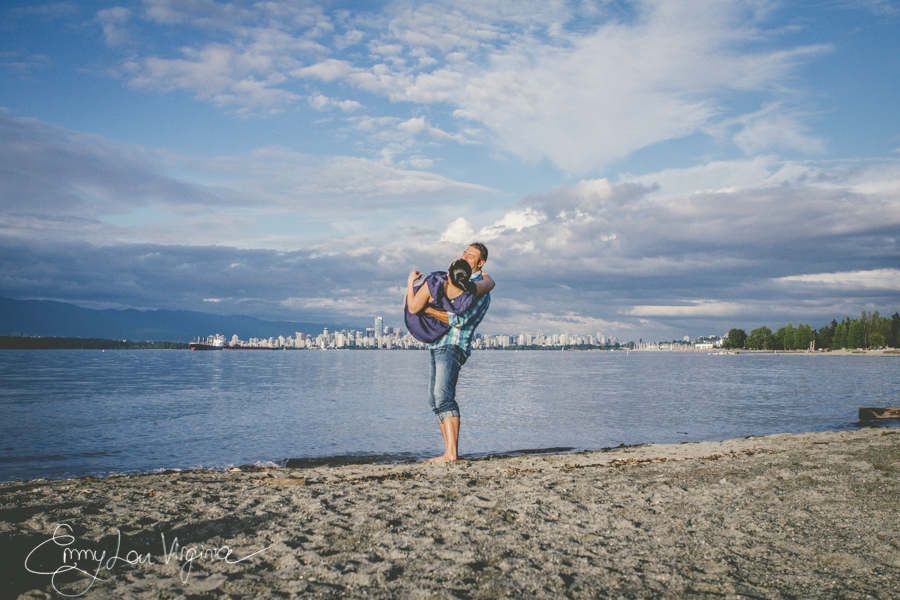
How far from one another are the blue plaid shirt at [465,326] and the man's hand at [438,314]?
0.19 ft

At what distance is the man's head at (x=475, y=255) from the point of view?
22.7 feet

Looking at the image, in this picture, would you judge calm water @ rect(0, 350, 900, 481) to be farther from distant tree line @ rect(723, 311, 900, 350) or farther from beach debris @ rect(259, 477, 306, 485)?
distant tree line @ rect(723, 311, 900, 350)

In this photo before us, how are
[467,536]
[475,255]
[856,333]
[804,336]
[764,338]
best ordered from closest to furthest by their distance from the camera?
1. [467,536]
2. [475,255]
3. [856,333]
4. [804,336]
5. [764,338]

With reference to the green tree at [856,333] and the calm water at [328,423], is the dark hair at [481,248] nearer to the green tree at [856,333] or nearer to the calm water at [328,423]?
the calm water at [328,423]

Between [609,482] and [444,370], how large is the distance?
105 inches

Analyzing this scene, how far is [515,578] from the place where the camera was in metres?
3.10

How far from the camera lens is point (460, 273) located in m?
6.46

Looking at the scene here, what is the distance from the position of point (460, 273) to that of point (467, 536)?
337 cm

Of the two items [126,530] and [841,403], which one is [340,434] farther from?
[841,403]

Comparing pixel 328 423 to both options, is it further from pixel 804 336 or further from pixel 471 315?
pixel 804 336

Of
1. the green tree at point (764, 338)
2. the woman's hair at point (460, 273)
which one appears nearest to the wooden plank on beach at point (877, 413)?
the woman's hair at point (460, 273)

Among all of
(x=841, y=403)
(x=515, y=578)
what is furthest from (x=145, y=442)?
(x=841, y=403)

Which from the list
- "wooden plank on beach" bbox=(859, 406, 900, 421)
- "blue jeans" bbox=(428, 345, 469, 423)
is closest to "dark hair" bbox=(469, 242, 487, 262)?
"blue jeans" bbox=(428, 345, 469, 423)

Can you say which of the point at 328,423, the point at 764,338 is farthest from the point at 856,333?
the point at 328,423
